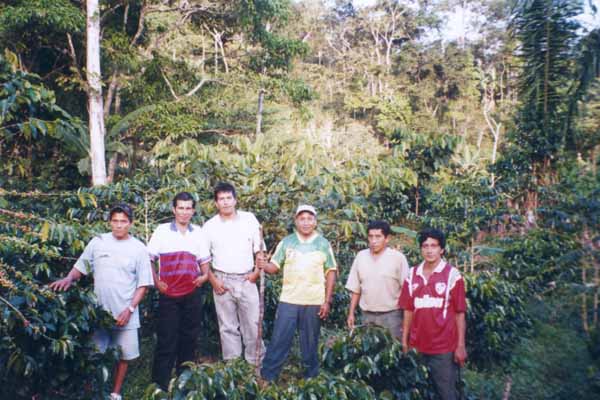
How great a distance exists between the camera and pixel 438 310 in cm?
338

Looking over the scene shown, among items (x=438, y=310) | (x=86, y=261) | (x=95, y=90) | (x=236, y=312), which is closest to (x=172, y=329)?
(x=236, y=312)

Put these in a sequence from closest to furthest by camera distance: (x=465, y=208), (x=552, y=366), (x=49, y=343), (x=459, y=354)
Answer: (x=49, y=343)
(x=459, y=354)
(x=552, y=366)
(x=465, y=208)

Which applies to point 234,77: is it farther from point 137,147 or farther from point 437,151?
point 437,151

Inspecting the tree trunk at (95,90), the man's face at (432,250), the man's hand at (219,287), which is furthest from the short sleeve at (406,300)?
the tree trunk at (95,90)

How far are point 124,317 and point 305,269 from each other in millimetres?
1322

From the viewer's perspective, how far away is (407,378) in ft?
10.1

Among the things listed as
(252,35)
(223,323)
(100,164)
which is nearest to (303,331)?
(223,323)

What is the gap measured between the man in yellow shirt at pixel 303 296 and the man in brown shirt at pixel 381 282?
260 mm

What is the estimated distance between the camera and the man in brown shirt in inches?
152

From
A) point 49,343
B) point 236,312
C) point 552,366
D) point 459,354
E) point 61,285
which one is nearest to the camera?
point 49,343

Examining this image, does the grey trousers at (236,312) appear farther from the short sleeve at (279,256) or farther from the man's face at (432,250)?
the man's face at (432,250)

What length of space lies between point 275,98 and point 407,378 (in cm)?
1025

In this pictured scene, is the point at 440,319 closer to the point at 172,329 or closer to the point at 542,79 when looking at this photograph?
the point at 172,329

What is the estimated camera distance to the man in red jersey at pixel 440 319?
11.0ft
